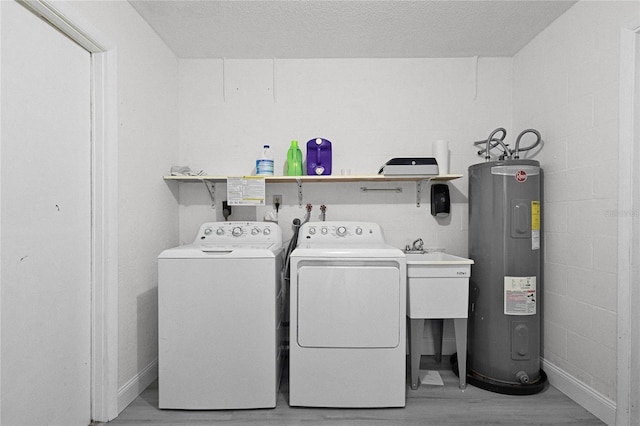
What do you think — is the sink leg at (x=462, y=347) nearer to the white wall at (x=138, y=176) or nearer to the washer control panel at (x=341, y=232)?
the washer control panel at (x=341, y=232)

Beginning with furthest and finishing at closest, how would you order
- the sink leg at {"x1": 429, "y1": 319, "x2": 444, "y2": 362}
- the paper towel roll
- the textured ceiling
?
the sink leg at {"x1": 429, "y1": 319, "x2": 444, "y2": 362} → the paper towel roll → the textured ceiling

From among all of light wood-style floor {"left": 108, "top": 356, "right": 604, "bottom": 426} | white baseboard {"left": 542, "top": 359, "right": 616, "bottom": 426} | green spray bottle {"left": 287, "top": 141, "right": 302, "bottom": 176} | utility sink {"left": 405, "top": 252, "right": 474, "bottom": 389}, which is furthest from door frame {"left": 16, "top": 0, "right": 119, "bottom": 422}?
white baseboard {"left": 542, "top": 359, "right": 616, "bottom": 426}

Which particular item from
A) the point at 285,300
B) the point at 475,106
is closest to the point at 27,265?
the point at 285,300

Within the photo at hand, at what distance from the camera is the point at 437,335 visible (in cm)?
253

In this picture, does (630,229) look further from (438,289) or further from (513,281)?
(438,289)

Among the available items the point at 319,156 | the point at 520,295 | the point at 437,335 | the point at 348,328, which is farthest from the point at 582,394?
the point at 319,156

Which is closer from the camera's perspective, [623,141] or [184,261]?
[623,141]

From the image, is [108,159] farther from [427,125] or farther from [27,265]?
[427,125]

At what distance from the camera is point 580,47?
1907 mm

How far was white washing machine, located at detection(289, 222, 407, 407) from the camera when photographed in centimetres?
180

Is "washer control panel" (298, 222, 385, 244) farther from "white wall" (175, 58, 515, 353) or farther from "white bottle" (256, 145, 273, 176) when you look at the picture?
"white bottle" (256, 145, 273, 176)

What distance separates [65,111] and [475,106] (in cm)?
268

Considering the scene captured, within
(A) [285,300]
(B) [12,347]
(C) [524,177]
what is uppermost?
(C) [524,177]

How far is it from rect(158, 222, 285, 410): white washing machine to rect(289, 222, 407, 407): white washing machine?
0.55 feet
